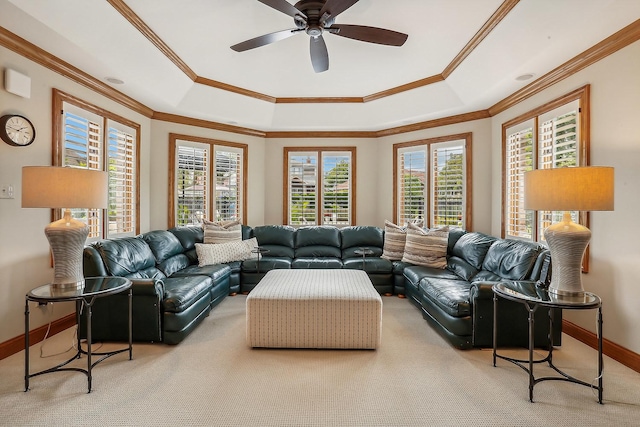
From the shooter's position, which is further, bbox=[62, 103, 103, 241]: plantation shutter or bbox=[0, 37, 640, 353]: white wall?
bbox=[62, 103, 103, 241]: plantation shutter

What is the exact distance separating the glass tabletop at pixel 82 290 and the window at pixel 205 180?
275cm

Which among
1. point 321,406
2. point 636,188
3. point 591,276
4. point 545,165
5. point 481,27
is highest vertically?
point 481,27

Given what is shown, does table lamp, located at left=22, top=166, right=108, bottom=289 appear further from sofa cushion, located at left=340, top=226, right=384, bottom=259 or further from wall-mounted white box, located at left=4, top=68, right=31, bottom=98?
sofa cushion, located at left=340, top=226, right=384, bottom=259

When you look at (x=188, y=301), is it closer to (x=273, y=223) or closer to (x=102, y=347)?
(x=102, y=347)

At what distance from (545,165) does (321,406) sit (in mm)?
3530

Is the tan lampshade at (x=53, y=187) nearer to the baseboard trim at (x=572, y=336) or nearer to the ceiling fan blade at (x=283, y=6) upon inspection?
the baseboard trim at (x=572, y=336)

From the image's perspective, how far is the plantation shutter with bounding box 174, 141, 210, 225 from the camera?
5.40m

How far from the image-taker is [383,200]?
20.2 feet

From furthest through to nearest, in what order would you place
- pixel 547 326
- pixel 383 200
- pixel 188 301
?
pixel 383 200 < pixel 188 301 < pixel 547 326

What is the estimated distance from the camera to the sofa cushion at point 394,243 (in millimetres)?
5043

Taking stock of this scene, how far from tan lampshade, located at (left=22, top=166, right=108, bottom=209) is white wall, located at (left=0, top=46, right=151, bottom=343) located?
814mm

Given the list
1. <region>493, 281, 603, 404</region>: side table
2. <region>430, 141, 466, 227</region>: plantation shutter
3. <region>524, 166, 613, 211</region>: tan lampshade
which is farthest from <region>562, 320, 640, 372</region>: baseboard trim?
<region>430, 141, 466, 227</region>: plantation shutter

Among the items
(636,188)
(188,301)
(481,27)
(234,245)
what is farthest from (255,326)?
(481,27)

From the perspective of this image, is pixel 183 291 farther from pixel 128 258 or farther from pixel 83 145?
pixel 83 145
